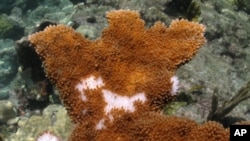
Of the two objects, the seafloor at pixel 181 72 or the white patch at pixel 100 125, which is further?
the seafloor at pixel 181 72

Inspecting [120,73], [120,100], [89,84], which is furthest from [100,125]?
Result: [120,73]

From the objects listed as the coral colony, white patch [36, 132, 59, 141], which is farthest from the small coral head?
white patch [36, 132, 59, 141]

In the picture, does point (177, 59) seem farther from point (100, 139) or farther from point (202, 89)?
point (100, 139)

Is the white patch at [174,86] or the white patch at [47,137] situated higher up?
the white patch at [174,86]

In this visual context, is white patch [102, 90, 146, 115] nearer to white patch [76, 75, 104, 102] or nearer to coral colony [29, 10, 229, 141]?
coral colony [29, 10, 229, 141]

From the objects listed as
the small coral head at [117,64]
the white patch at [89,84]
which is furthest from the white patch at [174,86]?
the white patch at [89,84]

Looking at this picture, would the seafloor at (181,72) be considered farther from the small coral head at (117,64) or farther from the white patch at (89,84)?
the white patch at (89,84)
